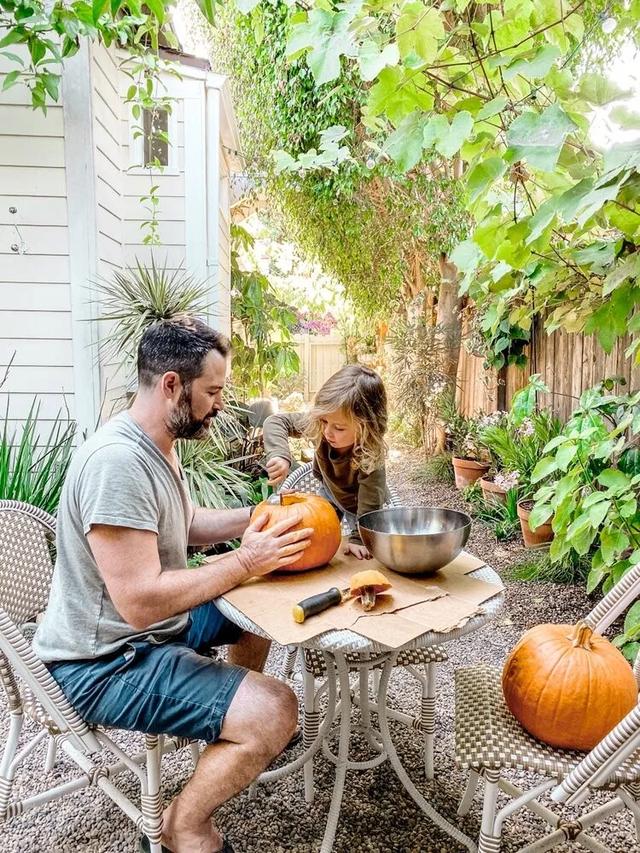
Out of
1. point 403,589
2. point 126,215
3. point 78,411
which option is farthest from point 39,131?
point 403,589

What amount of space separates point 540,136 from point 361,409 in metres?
0.97

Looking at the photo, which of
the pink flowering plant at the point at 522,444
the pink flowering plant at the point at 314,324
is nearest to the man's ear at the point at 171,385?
the pink flowering plant at the point at 522,444

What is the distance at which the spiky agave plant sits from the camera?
10.6 ft

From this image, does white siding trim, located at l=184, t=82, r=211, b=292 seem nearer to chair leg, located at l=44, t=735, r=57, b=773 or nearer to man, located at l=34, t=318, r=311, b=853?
man, located at l=34, t=318, r=311, b=853

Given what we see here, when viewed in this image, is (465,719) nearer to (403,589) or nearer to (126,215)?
(403,589)

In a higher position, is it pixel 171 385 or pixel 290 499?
pixel 171 385

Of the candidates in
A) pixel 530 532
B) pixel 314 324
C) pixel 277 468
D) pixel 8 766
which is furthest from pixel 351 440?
pixel 314 324

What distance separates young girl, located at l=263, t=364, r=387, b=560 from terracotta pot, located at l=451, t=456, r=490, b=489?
3.28m

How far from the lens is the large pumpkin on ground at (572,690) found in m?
1.29

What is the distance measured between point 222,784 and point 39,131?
3.06m

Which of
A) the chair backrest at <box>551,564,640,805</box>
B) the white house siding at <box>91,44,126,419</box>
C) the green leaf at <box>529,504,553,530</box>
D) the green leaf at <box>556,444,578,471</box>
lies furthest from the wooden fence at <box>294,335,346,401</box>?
the chair backrest at <box>551,564,640,805</box>

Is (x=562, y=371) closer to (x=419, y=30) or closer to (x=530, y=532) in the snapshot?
(x=530, y=532)

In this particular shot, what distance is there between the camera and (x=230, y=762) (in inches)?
52.7

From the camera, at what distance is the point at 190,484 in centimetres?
347
